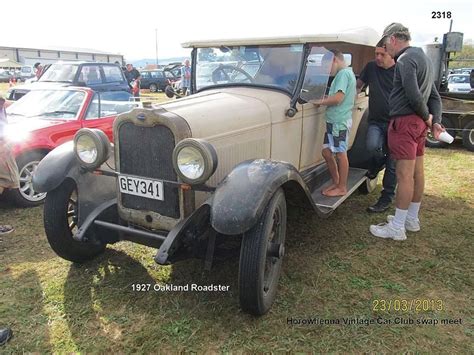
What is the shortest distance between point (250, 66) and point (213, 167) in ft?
5.43

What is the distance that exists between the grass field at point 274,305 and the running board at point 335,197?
417 mm

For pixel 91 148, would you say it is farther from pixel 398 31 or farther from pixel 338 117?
pixel 398 31

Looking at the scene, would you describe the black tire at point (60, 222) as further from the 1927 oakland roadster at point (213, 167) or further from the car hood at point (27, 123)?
the car hood at point (27, 123)

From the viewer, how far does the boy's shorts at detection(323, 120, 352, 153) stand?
3984 millimetres

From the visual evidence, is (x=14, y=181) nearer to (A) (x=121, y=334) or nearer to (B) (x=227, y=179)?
(A) (x=121, y=334)

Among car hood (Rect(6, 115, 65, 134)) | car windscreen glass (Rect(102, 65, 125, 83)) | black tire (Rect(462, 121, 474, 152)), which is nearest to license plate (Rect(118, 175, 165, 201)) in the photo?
car hood (Rect(6, 115, 65, 134))

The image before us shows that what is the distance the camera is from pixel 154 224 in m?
3.04

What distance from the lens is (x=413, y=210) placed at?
4.23m

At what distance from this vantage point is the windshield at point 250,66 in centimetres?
369

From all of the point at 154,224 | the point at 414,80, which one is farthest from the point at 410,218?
the point at 154,224

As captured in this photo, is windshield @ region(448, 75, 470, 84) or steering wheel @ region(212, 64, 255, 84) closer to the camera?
steering wheel @ region(212, 64, 255, 84)

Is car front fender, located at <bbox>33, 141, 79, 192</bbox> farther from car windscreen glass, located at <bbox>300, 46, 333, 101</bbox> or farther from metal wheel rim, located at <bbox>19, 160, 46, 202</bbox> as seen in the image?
car windscreen glass, located at <bbox>300, 46, 333, 101</bbox>

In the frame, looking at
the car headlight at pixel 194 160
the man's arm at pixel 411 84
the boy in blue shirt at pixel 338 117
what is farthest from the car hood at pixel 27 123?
the man's arm at pixel 411 84

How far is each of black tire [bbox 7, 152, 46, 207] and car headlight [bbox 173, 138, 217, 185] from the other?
322cm
